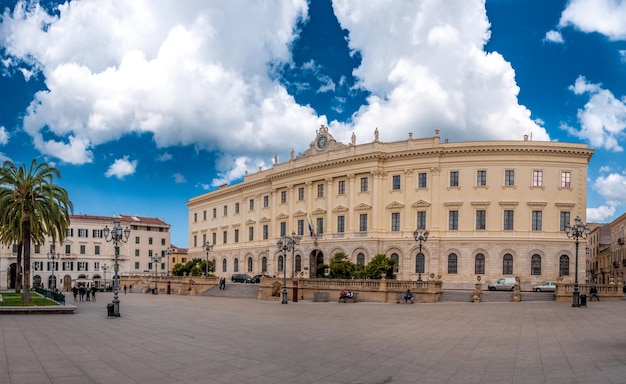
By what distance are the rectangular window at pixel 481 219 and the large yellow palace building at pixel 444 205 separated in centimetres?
10

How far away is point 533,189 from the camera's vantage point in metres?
53.0

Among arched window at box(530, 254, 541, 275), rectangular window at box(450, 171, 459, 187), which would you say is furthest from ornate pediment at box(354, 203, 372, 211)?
arched window at box(530, 254, 541, 275)

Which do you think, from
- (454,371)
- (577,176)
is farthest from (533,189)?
(454,371)

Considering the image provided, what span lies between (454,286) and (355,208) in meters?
14.4

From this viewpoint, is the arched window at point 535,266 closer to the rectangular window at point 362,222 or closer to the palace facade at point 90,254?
the rectangular window at point 362,222

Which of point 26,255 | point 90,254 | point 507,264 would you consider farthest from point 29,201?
point 90,254

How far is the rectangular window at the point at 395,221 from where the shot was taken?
5844 cm

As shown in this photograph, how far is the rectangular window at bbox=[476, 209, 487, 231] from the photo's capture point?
54000mm

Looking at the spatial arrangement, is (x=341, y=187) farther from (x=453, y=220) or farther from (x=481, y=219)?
(x=481, y=219)

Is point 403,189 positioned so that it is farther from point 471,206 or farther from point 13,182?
point 13,182

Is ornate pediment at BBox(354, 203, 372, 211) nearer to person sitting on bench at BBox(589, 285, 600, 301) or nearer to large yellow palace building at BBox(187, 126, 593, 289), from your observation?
large yellow palace building at BBox(187, 126, 593, 289)

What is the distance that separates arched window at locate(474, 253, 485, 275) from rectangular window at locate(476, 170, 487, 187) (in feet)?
23.9

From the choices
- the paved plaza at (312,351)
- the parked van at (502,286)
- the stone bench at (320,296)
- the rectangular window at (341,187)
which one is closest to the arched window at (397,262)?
the rectangular window at (341,187)

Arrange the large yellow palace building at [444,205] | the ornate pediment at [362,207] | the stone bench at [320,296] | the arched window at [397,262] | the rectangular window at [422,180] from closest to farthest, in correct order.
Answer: the stone bench at [320,296], the large yellow palace building at [444,205], the arched window at [397,262], the rectangular window at [422,180], the ornate pediment at [362,207]
